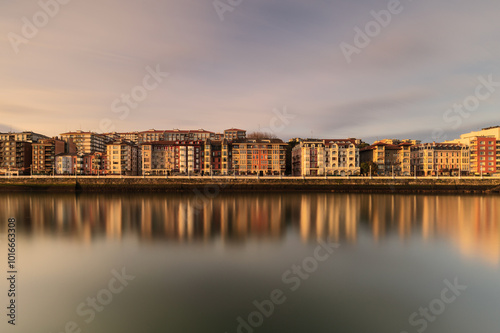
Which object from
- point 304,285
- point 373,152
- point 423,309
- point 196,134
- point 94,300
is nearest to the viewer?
point 423,309

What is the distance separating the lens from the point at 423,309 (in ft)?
33.2

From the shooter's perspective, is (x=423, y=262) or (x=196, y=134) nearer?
(x=423, y=262)

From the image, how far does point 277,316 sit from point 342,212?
24.4 m

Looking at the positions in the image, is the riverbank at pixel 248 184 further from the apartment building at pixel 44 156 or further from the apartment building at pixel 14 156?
the apartment building at pixel 14 156

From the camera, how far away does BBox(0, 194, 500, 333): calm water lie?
9328mm

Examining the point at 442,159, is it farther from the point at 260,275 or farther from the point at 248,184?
the point at 260,275

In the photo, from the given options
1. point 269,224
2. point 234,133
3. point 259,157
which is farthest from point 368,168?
point 234,133

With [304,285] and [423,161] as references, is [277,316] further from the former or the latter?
[423,161]

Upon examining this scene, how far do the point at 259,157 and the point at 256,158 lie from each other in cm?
93

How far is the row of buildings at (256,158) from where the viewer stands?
78188 mm

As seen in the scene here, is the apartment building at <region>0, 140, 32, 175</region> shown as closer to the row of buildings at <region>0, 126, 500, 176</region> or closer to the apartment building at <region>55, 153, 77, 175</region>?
the row of buildings at <region>0, 126, 500, 176</region>

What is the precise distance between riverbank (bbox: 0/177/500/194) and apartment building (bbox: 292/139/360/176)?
16279 mm

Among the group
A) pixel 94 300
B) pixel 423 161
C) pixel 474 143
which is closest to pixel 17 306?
pixel 94 300

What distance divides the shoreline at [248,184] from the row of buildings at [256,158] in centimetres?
1411
